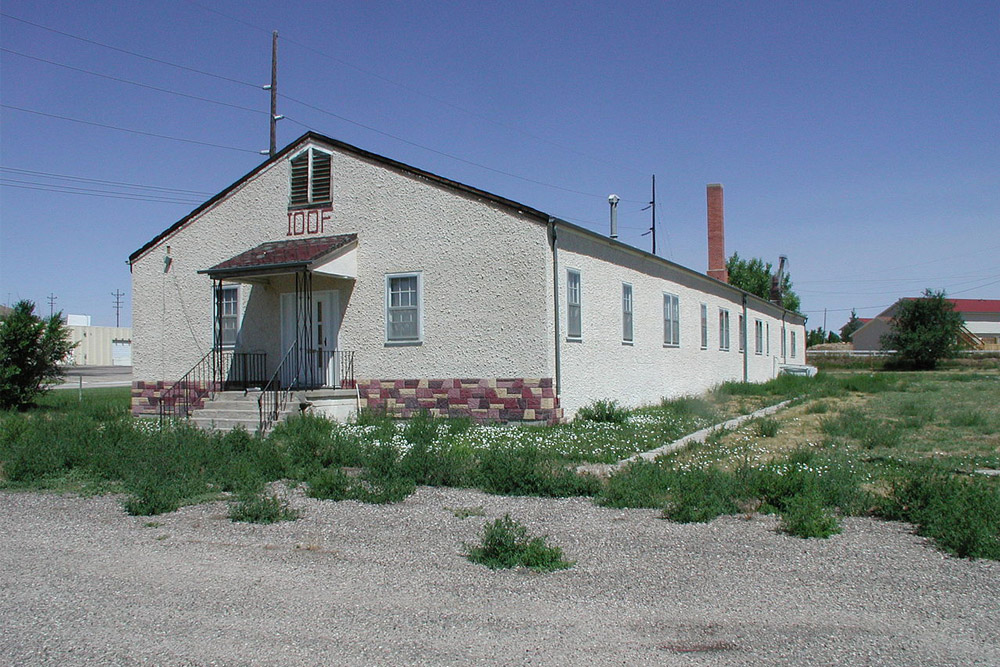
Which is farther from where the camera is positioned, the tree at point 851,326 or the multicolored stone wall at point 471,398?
the tree at point 851,326

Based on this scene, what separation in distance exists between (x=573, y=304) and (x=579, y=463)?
18.9 feet

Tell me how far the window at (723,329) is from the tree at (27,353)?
2027cm

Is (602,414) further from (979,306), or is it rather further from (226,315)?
(979,306)

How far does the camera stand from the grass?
763 centimetres

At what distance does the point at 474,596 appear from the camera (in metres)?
5.45

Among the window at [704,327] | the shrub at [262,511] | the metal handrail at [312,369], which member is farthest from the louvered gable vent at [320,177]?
the window at [704,327]

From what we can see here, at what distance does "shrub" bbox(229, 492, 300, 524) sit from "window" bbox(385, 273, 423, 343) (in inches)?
316

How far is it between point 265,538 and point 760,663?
14.9 ft

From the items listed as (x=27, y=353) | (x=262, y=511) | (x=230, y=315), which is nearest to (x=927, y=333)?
(x=230, y=315)

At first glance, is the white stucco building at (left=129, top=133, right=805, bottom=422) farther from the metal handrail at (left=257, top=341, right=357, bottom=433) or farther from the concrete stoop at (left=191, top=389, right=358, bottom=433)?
the concrete stoop at (left=191, top=389, right=358, bottom=433)

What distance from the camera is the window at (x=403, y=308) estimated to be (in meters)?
16.0

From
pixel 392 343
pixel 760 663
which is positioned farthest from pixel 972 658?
pixel 392 343

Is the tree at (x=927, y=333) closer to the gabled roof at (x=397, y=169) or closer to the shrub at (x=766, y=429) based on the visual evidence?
the gabled roof at (x=397, y=169)

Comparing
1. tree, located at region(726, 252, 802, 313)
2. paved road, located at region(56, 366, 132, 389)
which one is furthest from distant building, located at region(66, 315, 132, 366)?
tree, located at region(726, 252, 802, 313)
